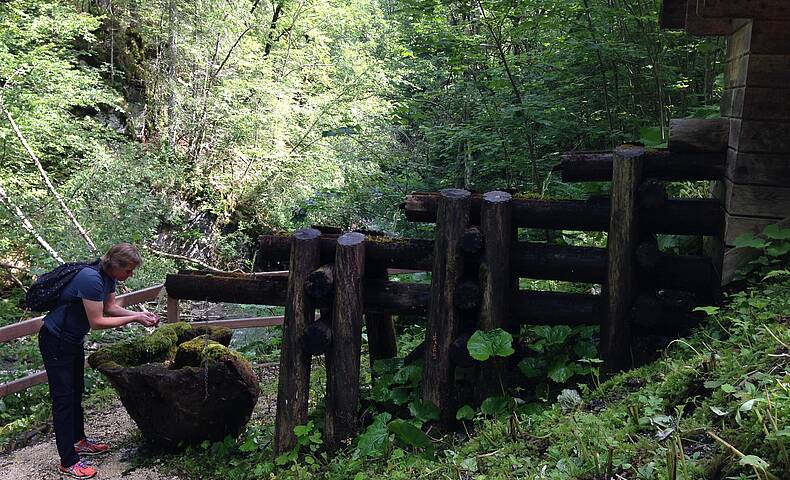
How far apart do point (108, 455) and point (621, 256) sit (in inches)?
181

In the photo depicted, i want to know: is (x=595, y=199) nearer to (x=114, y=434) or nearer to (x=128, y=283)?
(x=114, y=434)

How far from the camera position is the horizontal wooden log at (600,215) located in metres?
4.56

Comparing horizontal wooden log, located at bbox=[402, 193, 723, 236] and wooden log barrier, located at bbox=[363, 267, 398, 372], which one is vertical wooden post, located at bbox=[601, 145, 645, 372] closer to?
horizontal wooden log, located at bbox=[402, 193, 723, 236]

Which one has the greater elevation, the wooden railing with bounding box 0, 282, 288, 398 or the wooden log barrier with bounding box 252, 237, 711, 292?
the wooden log barrier with bounding box 252, 237, 711, 292

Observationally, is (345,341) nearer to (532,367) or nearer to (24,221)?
(532,367)

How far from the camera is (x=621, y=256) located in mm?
4438

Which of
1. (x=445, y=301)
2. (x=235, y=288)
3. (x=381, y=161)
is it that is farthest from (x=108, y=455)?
(x=381, y=161)

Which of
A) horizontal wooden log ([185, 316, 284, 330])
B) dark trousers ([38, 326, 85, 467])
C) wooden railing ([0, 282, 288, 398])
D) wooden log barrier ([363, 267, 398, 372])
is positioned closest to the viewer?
dark trousers ([38, 326, 85, 467])

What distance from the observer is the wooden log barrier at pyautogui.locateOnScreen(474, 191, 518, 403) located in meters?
4.57

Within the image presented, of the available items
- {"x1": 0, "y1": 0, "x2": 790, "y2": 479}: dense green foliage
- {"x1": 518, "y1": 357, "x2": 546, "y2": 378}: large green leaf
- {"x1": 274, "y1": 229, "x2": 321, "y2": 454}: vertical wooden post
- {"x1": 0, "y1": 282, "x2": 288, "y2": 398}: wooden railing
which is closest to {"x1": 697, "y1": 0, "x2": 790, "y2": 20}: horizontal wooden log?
{"x1": 0, "y1": 0, "x2": 790, "y2": 479}: dense green foliage

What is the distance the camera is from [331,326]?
480cm

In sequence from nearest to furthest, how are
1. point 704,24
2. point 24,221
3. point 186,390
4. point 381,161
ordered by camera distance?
1. point 186,390
2. point 704,24
3. point 24,221
4. point 381,161

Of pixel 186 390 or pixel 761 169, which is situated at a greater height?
pixel 761 169

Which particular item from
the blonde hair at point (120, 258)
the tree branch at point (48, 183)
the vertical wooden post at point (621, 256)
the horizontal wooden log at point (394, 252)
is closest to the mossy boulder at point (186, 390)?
the blonde hair at point (120, 258)
